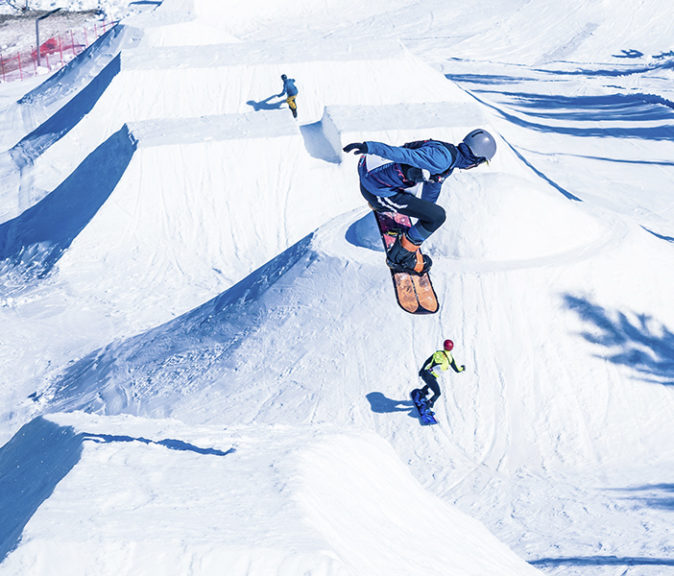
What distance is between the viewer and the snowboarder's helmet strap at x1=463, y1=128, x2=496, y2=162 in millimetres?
7414

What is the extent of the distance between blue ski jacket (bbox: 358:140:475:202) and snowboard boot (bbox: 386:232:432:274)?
0.86 metres

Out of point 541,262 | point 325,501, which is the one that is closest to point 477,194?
point 541,262

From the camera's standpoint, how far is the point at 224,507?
21.5ft

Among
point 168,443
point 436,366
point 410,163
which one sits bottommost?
point 436,366

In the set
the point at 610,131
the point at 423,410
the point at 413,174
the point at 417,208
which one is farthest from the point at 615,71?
the point at 413,174

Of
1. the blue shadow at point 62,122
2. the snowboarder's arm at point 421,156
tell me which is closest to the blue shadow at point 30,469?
the snowboarder's arm at point 421,156

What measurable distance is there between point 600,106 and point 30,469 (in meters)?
25.9

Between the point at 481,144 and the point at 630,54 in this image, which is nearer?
the point at 481,144

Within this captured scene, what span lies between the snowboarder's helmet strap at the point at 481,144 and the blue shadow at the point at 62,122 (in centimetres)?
1921

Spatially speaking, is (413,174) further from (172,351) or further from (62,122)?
(62,122)

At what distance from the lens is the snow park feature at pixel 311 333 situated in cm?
702

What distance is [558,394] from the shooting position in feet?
40.9

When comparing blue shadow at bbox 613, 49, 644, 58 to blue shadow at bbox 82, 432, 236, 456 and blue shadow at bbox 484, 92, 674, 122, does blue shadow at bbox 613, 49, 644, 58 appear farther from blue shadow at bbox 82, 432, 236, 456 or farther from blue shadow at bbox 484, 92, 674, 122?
blue shadow at bbox 82, 432, 236, 456

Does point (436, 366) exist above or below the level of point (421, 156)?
below
